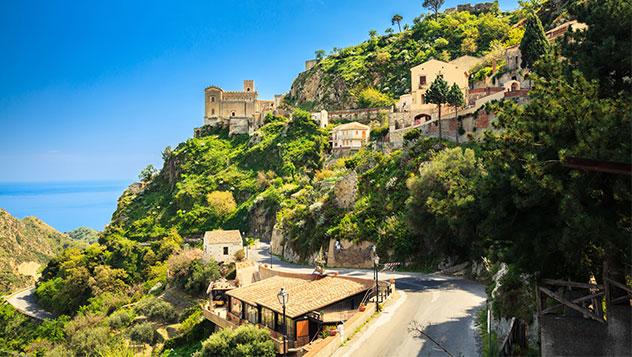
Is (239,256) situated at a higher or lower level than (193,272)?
higher

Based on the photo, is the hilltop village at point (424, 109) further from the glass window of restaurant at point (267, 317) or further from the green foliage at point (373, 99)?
the glass window of restaurant at point (267, 317)

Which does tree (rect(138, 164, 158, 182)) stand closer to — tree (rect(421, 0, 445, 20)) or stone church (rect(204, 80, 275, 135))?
stone church (rect(204, 80, 275, 135))

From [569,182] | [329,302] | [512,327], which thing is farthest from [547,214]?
[329,302]

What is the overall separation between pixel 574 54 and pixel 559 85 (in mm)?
2605

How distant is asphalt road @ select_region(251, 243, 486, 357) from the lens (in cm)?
1709

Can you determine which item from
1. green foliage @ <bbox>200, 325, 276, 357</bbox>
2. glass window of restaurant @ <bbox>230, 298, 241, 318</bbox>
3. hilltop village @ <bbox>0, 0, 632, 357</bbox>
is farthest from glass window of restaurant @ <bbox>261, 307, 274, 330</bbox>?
glass window of restaurant @ <bbox>230, 298, 241, 318</bbox>

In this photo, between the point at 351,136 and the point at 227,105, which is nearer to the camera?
the point at 351,136

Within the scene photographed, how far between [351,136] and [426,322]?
50.8 m

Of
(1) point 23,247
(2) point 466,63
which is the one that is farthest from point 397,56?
(1) point 23,247

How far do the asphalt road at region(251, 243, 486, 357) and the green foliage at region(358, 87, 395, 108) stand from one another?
189 ft

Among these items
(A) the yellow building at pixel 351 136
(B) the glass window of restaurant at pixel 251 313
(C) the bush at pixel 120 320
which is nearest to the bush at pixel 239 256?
(C) the bush at pixel 120 320

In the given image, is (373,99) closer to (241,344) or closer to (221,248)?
(221,248)

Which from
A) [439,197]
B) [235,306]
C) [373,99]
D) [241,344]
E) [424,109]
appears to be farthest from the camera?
[373,99]

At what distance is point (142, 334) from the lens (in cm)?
4006
